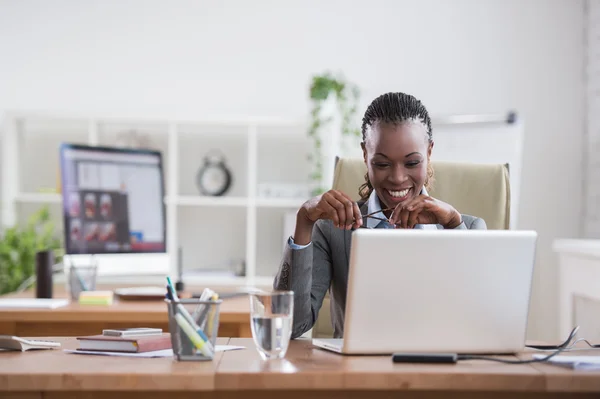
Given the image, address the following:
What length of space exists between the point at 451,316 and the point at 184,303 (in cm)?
44

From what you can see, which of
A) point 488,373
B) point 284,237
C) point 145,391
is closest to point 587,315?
point 284,237

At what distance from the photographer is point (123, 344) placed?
1331 millimetres

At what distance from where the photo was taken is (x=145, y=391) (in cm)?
109

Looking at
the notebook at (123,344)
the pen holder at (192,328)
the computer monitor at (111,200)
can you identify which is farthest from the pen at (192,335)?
the computer monitor at (111,200)

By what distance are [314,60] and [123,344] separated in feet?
10.4

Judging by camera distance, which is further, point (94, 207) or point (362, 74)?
point (362, 74)

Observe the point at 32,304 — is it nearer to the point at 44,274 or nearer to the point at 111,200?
the point at 44,274

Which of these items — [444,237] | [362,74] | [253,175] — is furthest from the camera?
[362,74]

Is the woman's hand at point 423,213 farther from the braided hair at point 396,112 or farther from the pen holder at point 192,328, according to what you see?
the pen holder at point 192,328

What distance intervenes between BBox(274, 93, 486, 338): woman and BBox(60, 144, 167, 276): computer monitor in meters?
1.13

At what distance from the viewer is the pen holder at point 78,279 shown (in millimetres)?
2498

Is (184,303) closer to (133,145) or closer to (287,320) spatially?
(287,320)

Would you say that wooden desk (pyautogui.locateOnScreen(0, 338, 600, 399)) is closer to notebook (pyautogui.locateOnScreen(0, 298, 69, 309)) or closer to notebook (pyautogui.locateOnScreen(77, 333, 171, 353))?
notebook (pyautogui.locateOnScreen(77, 333, 171, 353))

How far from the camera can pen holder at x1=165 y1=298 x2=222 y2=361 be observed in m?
1.23
